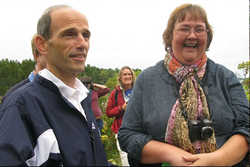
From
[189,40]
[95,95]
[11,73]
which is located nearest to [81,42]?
[189,40]

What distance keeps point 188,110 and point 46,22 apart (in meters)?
0.95

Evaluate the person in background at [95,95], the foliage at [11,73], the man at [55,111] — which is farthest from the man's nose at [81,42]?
the foliage at [11,73]

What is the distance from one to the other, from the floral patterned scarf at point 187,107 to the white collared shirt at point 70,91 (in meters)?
0.55

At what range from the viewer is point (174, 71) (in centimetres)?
164

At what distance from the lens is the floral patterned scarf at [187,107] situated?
1458 millimetres

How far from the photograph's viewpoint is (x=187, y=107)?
5.01 feet

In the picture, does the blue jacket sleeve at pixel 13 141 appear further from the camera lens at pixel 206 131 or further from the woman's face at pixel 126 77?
the woman's face at pixel 126 77

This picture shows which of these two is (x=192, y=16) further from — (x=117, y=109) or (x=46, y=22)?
(x=117, y=109)

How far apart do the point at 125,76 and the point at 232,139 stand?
3218mm

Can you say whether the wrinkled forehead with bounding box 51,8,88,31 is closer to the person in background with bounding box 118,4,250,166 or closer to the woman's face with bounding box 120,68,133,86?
the person in background with bounding box 118,4,250,166

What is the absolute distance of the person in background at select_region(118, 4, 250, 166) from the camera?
1436 mm

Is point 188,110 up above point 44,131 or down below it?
below

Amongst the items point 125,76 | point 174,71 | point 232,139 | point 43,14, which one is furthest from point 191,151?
point 125,76

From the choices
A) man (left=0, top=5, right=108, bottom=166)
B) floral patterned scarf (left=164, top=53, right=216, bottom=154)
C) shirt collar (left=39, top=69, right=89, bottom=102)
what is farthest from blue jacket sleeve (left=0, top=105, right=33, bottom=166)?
floral patterned scarf (left=164, top=53, right=216, bottom=154)
